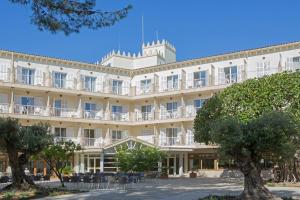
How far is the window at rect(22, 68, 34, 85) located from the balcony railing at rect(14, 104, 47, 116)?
231 centimetres

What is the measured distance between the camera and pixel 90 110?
164 feet

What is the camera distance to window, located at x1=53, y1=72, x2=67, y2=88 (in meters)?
47.6

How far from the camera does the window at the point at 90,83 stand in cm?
4988

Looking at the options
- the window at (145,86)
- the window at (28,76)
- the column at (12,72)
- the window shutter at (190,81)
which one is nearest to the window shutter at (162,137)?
the window at (145,86)

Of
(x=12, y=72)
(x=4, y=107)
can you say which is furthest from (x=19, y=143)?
(x=12, y=72)

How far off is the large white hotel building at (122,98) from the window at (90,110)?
10 cm

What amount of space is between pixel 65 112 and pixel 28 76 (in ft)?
17.0

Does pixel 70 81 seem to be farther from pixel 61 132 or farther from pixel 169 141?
pixel 169 141

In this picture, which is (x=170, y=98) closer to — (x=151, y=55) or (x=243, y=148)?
(x=151, y=55)

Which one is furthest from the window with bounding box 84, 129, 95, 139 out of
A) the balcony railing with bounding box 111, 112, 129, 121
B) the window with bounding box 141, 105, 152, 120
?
the window with bounding box 141, 105, 152, 120

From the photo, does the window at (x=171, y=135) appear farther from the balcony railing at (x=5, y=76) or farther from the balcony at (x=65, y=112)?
the balcony railing at (x=5, y=76)

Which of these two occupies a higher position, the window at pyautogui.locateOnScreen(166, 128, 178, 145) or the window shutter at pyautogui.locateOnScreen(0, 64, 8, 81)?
the window shutter at pyautogui.locateOnScreen(0, 64, 8, 81)

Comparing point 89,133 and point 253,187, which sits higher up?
point 89,133

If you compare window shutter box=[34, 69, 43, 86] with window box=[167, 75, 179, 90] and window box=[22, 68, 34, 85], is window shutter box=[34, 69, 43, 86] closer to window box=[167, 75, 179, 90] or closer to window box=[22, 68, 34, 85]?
window box=[22, 68, 34, 85]
